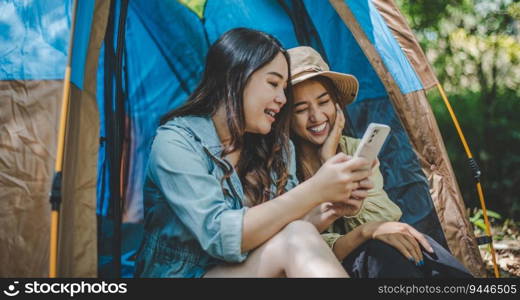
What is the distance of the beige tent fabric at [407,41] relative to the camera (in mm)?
1959

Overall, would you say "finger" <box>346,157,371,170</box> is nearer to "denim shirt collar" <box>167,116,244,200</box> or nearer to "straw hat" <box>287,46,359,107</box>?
"denim shirt collar" <box>167,116,244,200</box>

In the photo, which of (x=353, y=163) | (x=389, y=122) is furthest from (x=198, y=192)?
(x=389, y=122)

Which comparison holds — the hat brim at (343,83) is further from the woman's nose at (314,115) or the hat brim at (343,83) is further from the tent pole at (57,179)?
the tent pole at (57,179)

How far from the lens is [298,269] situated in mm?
1331

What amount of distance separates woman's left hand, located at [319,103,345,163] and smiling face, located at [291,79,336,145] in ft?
0.06

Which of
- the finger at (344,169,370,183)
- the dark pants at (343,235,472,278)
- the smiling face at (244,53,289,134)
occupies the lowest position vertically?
the dark pants at (343,235,472,278)

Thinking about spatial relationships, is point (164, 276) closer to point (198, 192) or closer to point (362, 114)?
point (198, 192)

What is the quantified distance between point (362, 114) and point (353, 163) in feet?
2.41

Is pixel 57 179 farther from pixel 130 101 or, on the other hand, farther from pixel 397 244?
pixel 130 101

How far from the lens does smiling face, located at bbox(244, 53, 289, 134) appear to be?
180cm

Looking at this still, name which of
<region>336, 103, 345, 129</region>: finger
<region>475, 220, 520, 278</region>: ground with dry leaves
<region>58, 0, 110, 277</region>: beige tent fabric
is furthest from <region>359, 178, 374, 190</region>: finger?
<region>475, 220, 520, 278</region>: ground with dry leaves

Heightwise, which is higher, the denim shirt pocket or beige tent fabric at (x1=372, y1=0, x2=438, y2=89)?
beige tent fabric at (x1=372, y1=0, x2=438, y2=89)

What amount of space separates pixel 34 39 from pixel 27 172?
42 centimetres

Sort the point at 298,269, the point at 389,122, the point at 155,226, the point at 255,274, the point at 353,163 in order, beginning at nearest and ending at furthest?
1. the point at 298,269
2. the point at 255,274
3. the point at 353,163
4. the point at 155,226
5. the point at 389,122
